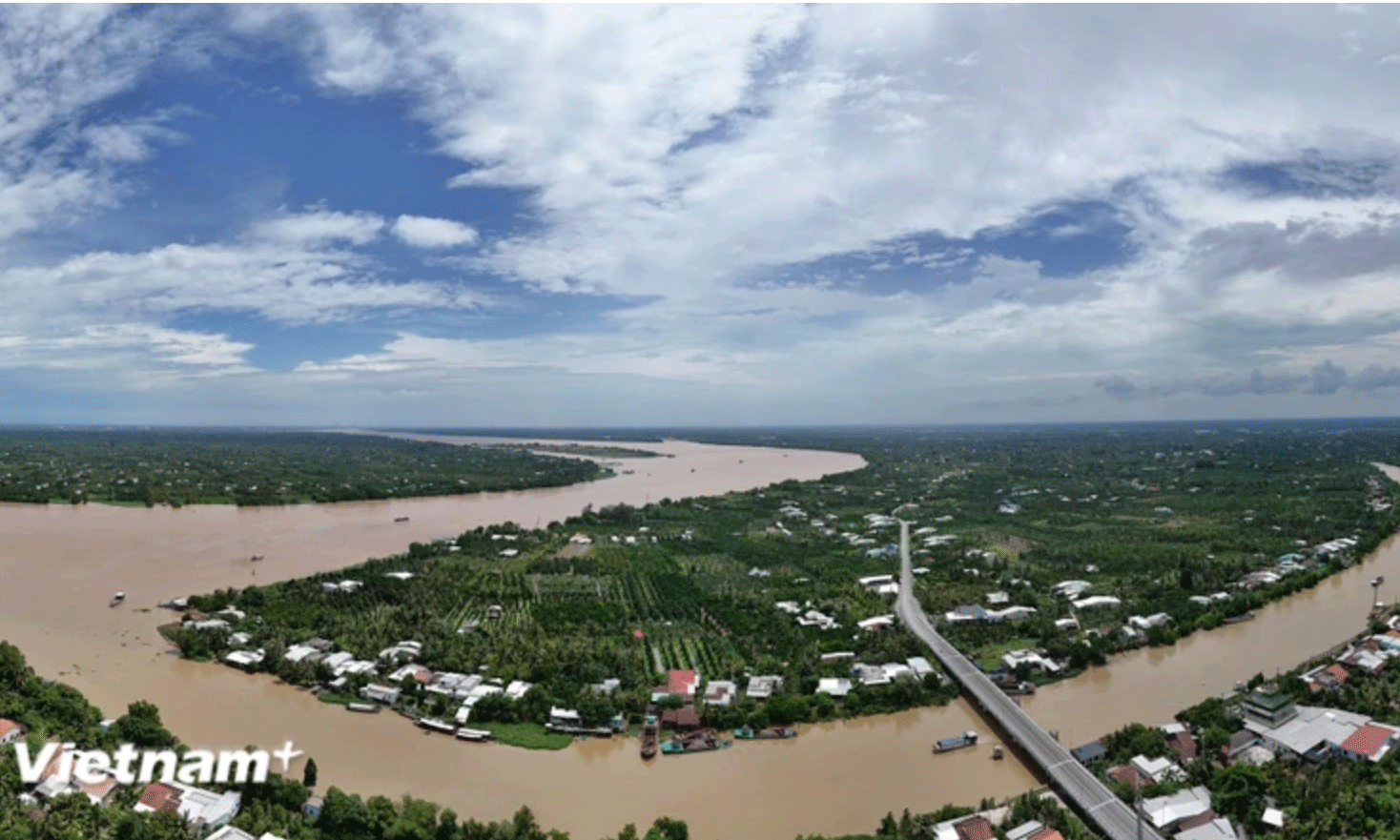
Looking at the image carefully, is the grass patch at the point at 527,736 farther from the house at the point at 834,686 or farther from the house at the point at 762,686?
the house at the point at 834,686

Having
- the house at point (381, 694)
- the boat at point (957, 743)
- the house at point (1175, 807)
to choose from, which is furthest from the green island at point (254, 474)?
the house at point (1175, 807)

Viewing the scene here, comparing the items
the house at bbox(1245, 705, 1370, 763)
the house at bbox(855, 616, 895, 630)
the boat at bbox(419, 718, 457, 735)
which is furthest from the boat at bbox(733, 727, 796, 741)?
the house at bbox(1245, 705, 1370, 763)

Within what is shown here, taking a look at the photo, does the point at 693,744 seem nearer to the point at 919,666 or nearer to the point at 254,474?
the point at 919,666

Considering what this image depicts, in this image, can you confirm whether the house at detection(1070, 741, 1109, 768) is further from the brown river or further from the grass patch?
the grass patch

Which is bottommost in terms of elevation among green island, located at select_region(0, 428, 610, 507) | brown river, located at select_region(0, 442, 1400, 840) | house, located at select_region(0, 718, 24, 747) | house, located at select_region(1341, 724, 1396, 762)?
brown river, located at select_region(0, 442, 1400, 840)

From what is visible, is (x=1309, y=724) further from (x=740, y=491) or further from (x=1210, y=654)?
(x=740, y=491)

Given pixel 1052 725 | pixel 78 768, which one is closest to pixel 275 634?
pixel 78 768
